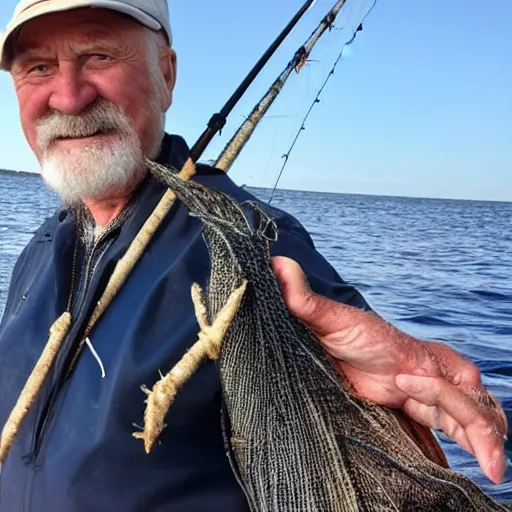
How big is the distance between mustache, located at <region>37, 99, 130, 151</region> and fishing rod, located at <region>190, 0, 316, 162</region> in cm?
38

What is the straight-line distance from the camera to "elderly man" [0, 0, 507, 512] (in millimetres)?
1796

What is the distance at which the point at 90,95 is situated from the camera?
3.10m

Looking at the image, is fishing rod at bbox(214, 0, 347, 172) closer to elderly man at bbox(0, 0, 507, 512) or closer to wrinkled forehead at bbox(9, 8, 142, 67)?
elderly man at bbox(0, 0, 507, 512)

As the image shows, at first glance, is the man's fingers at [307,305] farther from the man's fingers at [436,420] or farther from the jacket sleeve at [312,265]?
the jacket sleeve at [312,265]

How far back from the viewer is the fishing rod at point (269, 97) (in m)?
3.50

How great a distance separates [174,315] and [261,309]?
765 mm

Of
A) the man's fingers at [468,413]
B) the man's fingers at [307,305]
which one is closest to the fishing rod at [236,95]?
the man's fingers at [307,305]

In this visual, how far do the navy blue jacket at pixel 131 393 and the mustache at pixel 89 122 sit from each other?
0.39m

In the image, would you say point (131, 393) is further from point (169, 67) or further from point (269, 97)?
point (269, 97)

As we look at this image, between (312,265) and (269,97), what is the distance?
4.96 feet

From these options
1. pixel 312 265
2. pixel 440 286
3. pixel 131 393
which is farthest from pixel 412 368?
pixel 440 286

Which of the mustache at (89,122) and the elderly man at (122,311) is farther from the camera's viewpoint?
the mustache at (89,122)

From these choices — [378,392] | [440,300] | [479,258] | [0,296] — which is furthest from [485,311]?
[378,392]

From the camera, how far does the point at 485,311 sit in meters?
15.4
